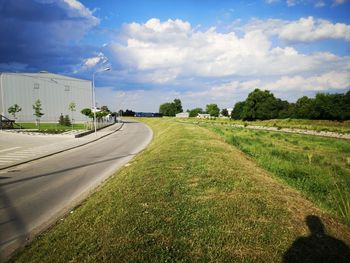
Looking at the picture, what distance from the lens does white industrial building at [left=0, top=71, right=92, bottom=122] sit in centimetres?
6353

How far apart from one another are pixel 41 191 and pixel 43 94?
64.5 m

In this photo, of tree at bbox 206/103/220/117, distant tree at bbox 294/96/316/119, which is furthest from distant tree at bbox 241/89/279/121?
tree at bbox 206/103/220/117

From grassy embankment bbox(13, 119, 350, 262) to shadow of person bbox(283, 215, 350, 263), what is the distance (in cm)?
7

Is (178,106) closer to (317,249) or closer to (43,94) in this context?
(43,94)

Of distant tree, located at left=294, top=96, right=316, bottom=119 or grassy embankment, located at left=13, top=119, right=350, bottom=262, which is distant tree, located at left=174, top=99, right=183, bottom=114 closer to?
distant tree, located at left=294, top=96, right=316, bottom=119

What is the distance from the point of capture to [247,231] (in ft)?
18.4

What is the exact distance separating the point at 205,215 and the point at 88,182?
6307 mm

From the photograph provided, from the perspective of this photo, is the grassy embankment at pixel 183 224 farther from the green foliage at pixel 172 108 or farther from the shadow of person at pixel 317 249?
the green foliage at pixel 172 108

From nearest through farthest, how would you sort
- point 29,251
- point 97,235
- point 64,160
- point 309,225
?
1. point 29,251
2. point 97,235
3. point 309,225
4. point 64,160

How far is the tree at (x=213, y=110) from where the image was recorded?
170 metres

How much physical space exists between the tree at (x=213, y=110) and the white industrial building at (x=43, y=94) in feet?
350

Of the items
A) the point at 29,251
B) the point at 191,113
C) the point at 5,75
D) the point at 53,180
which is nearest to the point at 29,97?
the point at 5,75

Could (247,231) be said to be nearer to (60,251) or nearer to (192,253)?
(192,253)

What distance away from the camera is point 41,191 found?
9.62 metres
